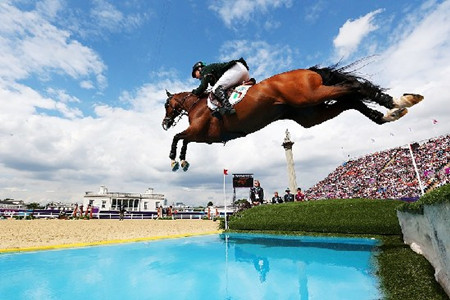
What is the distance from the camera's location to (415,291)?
3.76 meters

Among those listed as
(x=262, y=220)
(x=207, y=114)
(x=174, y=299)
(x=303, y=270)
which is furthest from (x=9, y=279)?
(x=262, y=220)

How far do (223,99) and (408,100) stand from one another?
2398mm

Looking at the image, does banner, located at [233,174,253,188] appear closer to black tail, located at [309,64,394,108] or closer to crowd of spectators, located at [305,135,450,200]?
crowd of spectators, located at [305,135,450,200]

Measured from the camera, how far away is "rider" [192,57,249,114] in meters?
4.41

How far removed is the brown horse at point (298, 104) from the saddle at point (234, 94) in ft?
0.28

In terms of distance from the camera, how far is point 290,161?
3256 centimetres

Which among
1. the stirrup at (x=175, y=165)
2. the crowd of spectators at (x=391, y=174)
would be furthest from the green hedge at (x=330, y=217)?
the crowd of spectators at (x=391, y=174)

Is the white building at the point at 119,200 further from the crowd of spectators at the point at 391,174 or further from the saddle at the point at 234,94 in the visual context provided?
the saddle at the point at 234,94

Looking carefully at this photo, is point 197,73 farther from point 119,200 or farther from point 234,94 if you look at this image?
point 119,200

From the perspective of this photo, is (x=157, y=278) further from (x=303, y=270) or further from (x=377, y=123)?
(x=377, y=123)

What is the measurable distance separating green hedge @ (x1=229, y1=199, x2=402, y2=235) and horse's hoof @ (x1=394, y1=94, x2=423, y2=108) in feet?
27.3

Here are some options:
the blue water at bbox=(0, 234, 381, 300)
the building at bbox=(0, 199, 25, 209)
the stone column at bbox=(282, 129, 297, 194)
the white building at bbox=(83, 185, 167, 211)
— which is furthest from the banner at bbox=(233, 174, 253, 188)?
the building at bbox=(0, 199, 25, 209)

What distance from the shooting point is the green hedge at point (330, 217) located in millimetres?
10562

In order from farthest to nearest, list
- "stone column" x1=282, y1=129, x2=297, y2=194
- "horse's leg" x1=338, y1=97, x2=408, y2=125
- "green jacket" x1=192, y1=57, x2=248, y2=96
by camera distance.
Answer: "stone column" x1=282, y1=129, x2=297, y2=194, "green jacket" x1=192, y1=57, x2=248, y2=96, "horse's leg" x1=338, y1=97, x2=408, y2=125
